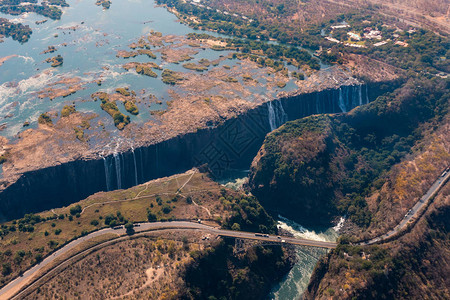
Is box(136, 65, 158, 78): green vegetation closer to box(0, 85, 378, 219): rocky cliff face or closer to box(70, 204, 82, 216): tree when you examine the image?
box(0, 85, 378, 219): rocky cliff face

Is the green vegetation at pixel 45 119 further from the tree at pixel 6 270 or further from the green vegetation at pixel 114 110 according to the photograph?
the tree at pixel 6 270

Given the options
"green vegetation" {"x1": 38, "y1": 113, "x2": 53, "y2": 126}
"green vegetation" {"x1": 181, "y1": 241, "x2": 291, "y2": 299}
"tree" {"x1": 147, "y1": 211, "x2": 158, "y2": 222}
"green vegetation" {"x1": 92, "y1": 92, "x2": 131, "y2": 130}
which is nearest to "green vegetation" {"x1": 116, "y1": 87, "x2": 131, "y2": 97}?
"green vegetation" {"x1": 92, "y1": 92, "x2": 131, "y2": 130}

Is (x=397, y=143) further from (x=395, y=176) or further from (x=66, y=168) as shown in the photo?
(x=66, y=168)

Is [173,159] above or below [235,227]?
below

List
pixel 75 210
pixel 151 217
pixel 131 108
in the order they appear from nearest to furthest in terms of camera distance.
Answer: pixel 151 217 → pixel 75 210 → pixel 131 108

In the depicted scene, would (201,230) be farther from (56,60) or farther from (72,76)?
(56,60)

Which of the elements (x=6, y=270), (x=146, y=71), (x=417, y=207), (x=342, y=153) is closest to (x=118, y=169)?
(x=6, y=270)

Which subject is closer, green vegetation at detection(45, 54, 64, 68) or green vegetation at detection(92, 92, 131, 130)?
green vegetation at detection(92, 92, 131, 130)
